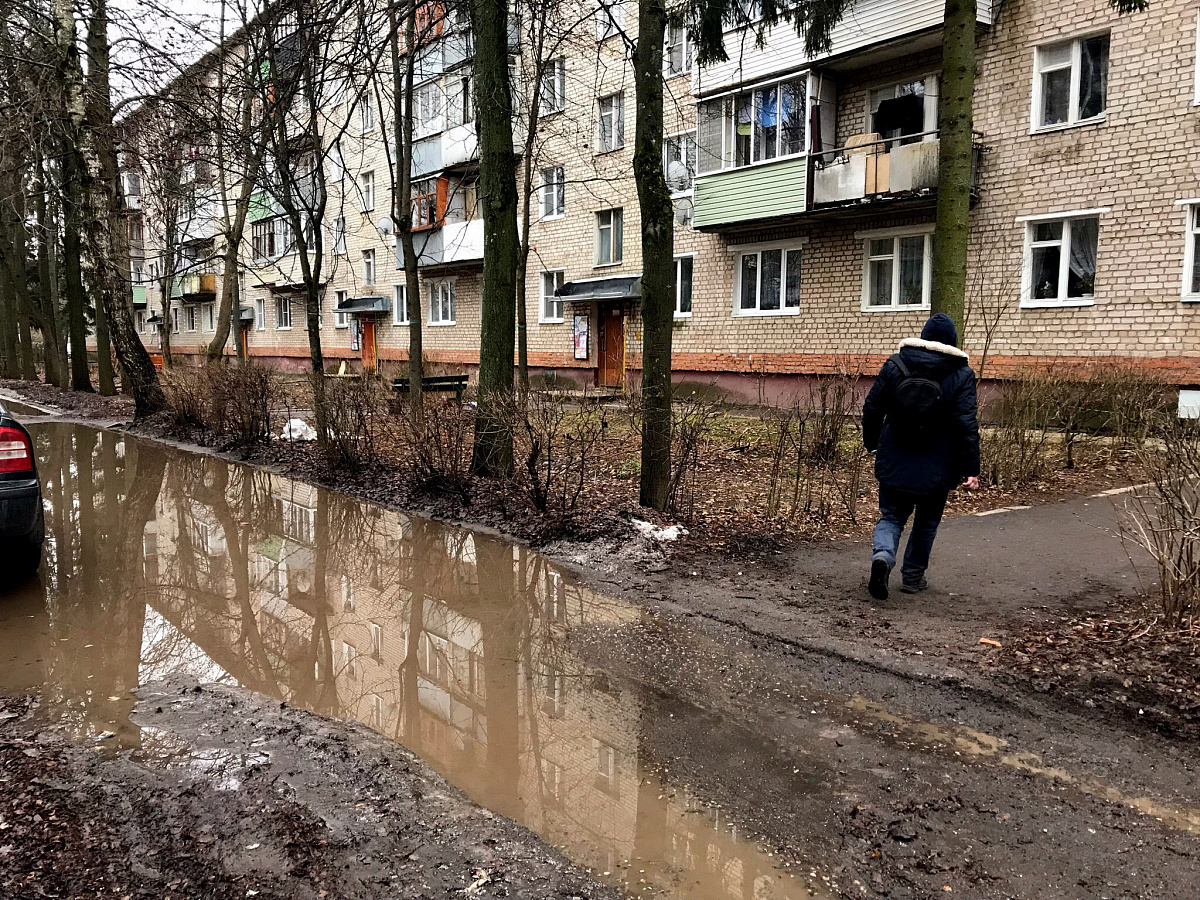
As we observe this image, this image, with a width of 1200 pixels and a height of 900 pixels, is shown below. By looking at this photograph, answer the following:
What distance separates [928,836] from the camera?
9.72 feet

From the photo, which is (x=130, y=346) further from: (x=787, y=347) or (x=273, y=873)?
(x=273, y=873)

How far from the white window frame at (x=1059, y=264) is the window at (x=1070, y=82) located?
1619 mm

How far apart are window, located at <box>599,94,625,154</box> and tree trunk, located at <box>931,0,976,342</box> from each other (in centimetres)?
1534

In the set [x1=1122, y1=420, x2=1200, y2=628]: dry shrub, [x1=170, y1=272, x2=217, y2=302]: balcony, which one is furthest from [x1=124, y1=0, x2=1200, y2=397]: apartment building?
[x1=170, y1=272, x2=217, y2=302]: balcony

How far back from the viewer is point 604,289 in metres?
23.5

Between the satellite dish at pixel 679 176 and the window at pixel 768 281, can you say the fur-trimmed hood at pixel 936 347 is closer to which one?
the window at pixel 768 281

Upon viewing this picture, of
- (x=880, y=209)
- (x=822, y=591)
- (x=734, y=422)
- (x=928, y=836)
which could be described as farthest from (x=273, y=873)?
(x=880, y=209)

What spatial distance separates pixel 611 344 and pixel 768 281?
593 centimetres

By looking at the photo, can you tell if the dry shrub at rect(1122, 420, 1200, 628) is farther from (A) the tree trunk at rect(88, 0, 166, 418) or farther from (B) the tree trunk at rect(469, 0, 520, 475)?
(A) the tree trunk at rect(88, 0, 166, 418)

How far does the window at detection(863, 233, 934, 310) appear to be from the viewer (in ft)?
57.1

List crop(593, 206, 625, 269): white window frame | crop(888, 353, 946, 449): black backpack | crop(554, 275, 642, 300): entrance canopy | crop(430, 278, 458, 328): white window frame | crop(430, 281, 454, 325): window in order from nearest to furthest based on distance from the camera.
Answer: crop(888, 353, 946, 449): black backpack
crop(554, 275, 642, 300): entrance canopy
crop(593, 206, 625, 269): white window frame
crop(430, 278, 458, 328): white window frame
crop(430, 281, 454, 325): window

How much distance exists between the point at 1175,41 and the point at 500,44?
39.2 ft

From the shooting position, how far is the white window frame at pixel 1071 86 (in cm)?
1489

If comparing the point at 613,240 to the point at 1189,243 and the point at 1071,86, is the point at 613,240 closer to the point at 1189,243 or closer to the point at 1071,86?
the point at 1071,86
